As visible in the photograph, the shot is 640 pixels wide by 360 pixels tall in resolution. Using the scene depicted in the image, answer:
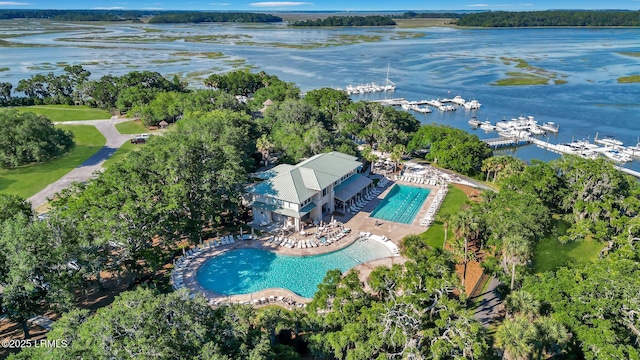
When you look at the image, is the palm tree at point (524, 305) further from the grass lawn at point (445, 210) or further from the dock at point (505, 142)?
the dock at point (505, 142)

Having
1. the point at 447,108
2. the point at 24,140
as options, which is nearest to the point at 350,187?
the point at 24,140

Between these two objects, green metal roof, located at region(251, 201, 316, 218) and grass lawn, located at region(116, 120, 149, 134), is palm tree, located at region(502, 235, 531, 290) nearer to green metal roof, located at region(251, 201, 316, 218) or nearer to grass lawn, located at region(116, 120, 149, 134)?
green metal roof, located at region(251, 201, 316, 218)

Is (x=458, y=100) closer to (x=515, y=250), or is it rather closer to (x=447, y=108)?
(x=447, y=108)

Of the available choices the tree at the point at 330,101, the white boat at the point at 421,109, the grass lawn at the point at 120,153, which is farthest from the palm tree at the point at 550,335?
the white boat at the point at 421,109

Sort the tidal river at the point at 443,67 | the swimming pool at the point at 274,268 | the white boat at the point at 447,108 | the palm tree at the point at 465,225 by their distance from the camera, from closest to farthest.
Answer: the palm tree at the point at 465,225, the swimming pool at the point at 274,268, the tidal river at the point at 443,67, the white boat at the point at 447,108

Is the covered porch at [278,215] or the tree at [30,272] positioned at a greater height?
the tree at [30,272]

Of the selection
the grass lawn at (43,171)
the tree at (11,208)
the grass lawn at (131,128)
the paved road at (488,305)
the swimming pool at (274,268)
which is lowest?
the swimming pool at (274,268)
